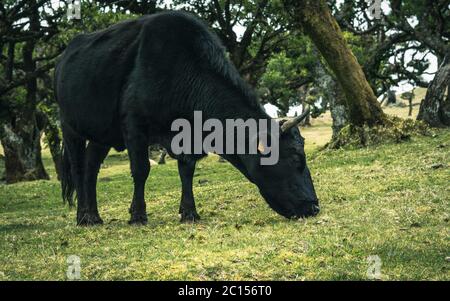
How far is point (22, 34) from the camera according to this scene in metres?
25.7

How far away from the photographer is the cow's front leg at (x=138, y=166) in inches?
474

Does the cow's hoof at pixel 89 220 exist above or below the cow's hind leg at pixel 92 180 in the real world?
below

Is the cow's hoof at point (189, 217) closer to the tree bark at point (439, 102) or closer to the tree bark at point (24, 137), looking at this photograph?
the tree bark at point (439, 102)

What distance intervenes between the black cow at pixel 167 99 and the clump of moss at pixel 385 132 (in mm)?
9903

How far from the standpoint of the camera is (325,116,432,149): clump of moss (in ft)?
68.2

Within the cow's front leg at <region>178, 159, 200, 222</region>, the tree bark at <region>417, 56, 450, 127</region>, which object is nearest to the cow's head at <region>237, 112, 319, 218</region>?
the cow's front leg at <region>178, 159, 200, 222</region>

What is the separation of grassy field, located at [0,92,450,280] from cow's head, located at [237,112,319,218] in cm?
28

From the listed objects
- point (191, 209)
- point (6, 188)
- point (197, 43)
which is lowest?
point (6, 188)

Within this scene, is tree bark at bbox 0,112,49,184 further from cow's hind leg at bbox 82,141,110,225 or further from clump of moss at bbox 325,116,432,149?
cow's hind leg at bbox 82,141,110,225

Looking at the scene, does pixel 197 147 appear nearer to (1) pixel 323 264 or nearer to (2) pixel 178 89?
(2) pixel 178 89

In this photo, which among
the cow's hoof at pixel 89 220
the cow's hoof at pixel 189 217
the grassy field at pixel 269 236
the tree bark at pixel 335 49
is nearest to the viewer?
the grassy field at pixel 269 236

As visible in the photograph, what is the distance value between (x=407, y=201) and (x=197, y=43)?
176 inches

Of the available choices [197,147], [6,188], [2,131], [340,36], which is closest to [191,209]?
[197,147]

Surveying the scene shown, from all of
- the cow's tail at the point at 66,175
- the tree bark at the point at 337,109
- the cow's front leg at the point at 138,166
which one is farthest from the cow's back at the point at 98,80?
the tree bark at the point at 337,109
